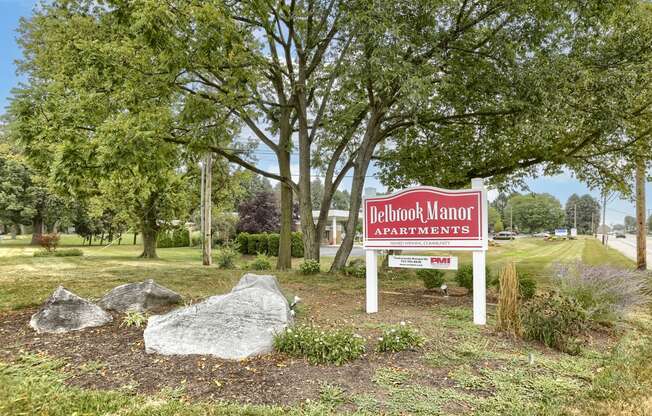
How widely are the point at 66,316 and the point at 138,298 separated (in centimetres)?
98

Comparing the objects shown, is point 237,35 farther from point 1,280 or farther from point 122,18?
point 1,280

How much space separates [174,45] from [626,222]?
163m

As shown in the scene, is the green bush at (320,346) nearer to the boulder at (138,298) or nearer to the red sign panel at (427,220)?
the red sign panel at (427,220)

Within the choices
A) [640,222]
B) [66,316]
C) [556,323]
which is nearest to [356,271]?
[556,323]

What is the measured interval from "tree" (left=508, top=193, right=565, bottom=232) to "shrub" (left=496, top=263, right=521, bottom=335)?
87686mm

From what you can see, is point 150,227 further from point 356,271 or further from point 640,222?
point 640,222

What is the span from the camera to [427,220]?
19.5 feet

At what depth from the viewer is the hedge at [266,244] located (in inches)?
986

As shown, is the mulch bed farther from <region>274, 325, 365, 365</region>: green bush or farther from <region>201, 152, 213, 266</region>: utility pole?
<region>201, 152, 213, 266</region>: utility pole

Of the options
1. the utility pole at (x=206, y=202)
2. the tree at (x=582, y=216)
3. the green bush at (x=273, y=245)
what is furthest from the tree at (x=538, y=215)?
the utility pole at (x=206, y=202)

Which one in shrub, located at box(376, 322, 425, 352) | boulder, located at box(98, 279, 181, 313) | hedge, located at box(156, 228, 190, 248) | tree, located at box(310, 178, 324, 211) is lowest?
hedge, located at box(156, 228, 190, 248)

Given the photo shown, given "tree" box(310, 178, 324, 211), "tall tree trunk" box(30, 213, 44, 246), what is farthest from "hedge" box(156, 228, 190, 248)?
"tree" box(310, 178, 324, 211)

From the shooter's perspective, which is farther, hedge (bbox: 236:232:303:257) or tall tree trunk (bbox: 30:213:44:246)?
tall tree trunk (bbox: 30:213:44:246)

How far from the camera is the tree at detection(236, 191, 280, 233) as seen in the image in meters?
33.2
